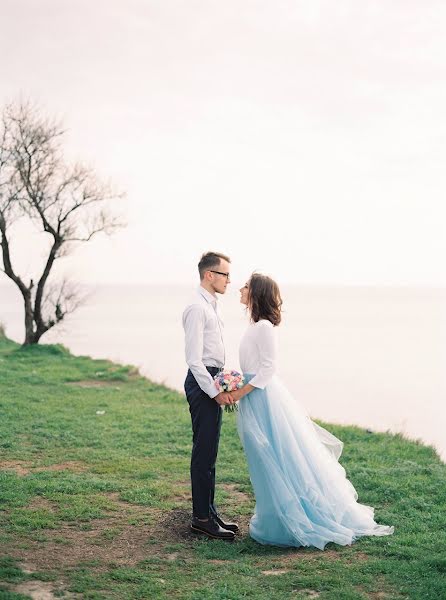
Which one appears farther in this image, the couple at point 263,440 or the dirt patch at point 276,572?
the couple at point 263,440

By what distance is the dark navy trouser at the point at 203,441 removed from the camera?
19.7 feet

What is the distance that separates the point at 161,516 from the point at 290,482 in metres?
1.49

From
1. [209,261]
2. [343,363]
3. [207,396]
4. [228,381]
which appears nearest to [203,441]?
[207,396]

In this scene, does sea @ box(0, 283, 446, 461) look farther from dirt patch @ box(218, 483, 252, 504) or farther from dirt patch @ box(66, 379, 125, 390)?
dirt patch @ box(218, 483, 252, 504)

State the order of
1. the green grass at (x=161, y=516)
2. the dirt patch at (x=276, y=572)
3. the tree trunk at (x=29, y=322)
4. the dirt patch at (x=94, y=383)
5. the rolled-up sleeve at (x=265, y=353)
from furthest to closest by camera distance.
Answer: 1. the tree trunk at (x=29, y=322)
2. the dirt patch at (x=94, y=383)
3. the rolled-up sleeve at (x=265, y=353)
4. the dirt patch at (x=276, y=572)
5. the green grass at (x=161, y=516)

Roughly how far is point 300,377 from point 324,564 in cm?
1525

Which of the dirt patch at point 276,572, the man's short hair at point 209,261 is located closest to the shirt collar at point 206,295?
the man's short hair at point 209,261

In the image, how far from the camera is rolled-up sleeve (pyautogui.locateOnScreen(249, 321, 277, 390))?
591cm

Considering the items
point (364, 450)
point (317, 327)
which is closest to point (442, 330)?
point (317, 327)

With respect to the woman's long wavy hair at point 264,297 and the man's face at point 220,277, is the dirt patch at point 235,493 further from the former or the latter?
the man's face at point 220,277

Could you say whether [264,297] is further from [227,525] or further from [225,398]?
[227,525]

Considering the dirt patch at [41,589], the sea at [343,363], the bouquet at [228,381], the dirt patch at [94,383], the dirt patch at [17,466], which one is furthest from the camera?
the sea at [343,363]

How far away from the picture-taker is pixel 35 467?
8383 millimetres

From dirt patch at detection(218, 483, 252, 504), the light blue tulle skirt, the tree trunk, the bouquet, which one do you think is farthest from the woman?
the tree trunk
